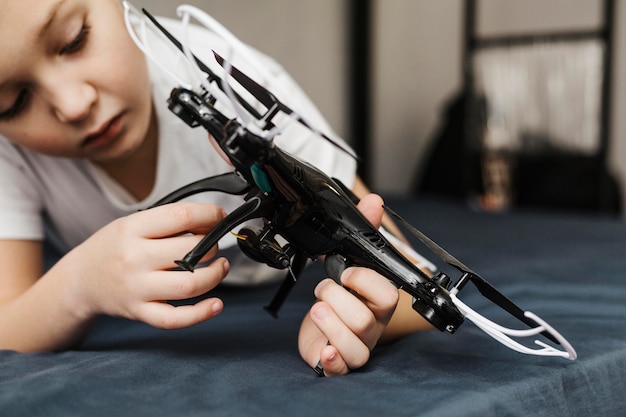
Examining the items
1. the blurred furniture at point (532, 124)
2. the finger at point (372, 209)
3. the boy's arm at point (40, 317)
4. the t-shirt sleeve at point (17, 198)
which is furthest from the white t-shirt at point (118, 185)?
the blurred furniture at point (532, 124)

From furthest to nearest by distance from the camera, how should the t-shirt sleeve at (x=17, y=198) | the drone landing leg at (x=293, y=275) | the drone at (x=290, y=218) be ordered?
the t-shirt sleeve at (x=17, y=198)
the drone landing leg at (x=293, y=275)
the drone at (x=290, y=218)

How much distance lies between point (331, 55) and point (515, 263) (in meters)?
1.45

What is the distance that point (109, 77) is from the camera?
0.63 metres

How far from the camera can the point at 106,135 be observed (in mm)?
656

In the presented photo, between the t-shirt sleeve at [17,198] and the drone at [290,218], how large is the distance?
295 millimetres

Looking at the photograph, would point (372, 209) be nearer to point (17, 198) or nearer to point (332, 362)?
point (332, 362)

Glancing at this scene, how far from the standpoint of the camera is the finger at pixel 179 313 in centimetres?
53

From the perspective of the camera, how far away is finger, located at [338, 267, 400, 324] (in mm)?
506

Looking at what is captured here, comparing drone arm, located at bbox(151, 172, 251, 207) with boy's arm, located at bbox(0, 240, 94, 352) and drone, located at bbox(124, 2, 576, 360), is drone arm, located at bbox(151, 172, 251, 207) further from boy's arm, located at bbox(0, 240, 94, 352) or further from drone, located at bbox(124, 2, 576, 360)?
boy's arm, located at bbox(0, 240, 94, 352)

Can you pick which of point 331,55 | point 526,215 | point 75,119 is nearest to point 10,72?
point 75,119

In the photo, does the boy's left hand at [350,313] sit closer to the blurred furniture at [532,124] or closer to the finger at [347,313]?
the finger at [347,313]

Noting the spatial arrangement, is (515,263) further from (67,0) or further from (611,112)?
(611,112)

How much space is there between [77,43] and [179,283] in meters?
0.24

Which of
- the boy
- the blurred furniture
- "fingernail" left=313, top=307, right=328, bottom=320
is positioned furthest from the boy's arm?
the blurred furniture
